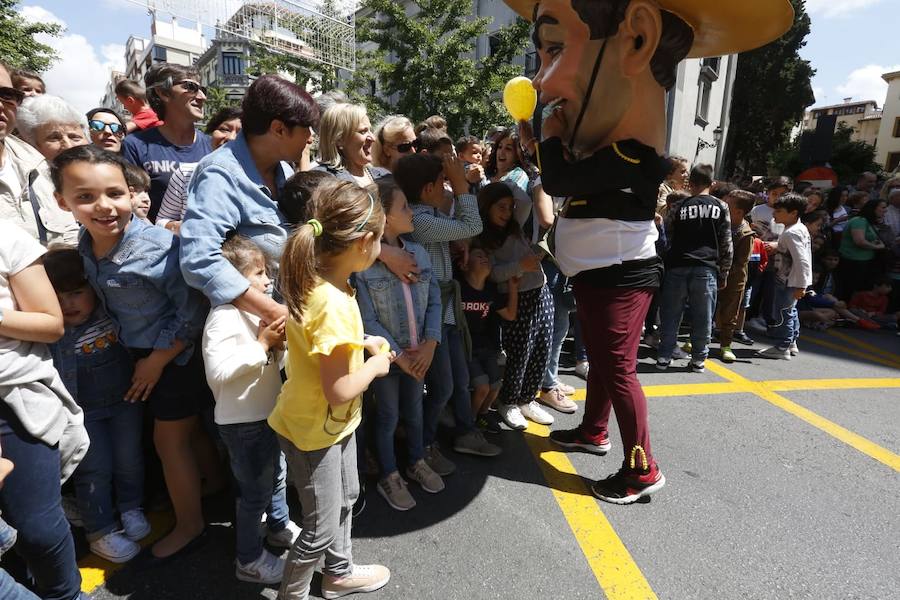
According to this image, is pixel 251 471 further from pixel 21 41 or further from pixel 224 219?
pixel 21 41

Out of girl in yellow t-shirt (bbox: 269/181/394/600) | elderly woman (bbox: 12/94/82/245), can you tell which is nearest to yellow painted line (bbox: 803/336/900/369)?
girl in yellow t-shirt (bbox: 269/181/394/600)

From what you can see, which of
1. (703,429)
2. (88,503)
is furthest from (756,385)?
(88,503)

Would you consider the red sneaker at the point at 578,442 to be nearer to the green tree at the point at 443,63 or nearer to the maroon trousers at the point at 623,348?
the maroon trousers at the point at 623,348

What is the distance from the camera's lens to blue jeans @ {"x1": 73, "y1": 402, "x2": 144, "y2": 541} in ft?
6.44

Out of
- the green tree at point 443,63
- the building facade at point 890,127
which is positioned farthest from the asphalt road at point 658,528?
the building facade at point 890,127

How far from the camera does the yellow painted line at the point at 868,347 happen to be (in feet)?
17.8

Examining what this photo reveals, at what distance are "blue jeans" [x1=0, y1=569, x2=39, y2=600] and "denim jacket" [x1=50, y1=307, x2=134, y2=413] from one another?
70 cm

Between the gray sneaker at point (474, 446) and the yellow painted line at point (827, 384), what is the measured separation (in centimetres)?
278

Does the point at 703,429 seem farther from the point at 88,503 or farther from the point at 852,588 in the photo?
the point at 88,503

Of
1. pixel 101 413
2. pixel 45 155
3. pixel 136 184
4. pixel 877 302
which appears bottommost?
pixel 877 302

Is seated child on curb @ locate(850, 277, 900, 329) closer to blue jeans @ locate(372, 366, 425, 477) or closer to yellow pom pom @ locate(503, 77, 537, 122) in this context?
yellow pom pom @ locate(503, 77, 537, 122)

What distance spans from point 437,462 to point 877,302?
303 inches

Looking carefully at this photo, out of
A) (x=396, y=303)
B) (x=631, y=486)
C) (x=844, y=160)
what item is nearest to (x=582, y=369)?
(x=631, y=486)

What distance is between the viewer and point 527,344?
3.07m
